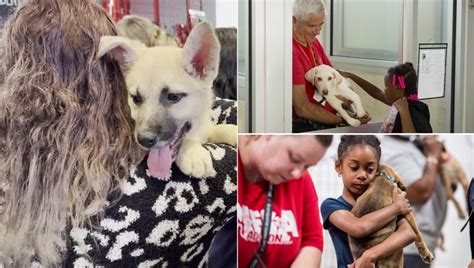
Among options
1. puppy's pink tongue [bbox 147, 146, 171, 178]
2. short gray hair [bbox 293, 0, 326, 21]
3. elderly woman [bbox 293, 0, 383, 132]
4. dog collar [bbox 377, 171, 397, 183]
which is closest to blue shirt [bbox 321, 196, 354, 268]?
dog collar [bbox 377, 171, 397, 183]

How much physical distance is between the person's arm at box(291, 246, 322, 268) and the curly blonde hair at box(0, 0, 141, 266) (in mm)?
657

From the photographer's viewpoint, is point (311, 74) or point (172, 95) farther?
point (311, 74)

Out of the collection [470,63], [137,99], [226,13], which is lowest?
[137,99]

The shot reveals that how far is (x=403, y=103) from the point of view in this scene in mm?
2043

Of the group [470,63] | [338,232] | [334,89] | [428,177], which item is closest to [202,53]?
[334,89]

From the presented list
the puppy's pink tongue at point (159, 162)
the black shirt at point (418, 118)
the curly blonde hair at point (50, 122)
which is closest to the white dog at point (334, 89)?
the black shirt at point (418, 118)

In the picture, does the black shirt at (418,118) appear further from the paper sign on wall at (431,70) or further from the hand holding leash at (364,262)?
the hand holding leash at (364,262)

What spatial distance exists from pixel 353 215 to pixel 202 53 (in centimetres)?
73

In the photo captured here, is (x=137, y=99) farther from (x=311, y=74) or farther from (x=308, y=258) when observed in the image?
(x=308, y=258)

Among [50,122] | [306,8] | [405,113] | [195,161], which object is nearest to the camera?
[50,122]

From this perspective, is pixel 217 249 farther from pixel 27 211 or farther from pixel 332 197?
pixel 27 211

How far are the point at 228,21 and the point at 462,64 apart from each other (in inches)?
37.5

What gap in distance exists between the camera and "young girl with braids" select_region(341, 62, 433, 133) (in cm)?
202

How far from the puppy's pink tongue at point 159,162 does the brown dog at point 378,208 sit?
63cm
